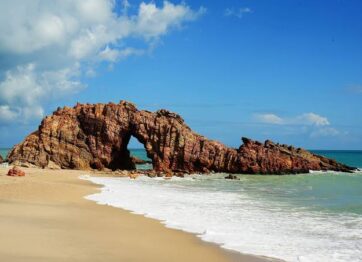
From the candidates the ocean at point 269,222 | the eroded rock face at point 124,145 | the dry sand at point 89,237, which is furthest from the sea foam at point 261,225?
the eroded rock face at point 124,145

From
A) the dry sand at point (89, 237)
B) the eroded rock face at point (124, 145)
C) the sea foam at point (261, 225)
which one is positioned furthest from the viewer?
the eroded rock face at point (124, 145)

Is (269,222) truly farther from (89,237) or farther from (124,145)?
(124,145)

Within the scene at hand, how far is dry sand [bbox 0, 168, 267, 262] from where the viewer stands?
8906 millimetres

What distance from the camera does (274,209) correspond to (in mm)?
18375

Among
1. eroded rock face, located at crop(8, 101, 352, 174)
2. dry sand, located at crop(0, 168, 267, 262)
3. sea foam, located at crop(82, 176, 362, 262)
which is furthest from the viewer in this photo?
eroded rock face, located at crop(8, 101, 352, 174)

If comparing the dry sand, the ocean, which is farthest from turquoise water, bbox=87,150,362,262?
the dry sand

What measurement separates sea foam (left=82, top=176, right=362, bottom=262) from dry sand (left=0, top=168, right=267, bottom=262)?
81cm

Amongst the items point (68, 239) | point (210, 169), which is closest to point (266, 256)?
point (68, 239)

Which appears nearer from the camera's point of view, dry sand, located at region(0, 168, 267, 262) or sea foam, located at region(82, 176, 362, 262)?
dry sand, located at region(0, 168, 267, 262)

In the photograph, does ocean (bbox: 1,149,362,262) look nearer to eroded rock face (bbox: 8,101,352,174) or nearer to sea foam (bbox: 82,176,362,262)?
sea foam (bbox: 82,176,362,262)

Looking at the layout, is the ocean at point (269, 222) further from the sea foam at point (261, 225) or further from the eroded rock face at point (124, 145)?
the eroded rock face at point (124, 145)

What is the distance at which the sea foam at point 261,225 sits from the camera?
10.3 meters

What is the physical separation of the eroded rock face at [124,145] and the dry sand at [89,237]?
109 feet

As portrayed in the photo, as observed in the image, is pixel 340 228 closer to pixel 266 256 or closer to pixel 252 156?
pixel 266 256
